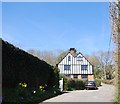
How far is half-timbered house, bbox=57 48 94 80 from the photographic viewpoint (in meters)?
68.5

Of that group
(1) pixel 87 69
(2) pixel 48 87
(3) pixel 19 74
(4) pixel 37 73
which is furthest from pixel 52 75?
(1) pixel 87 69

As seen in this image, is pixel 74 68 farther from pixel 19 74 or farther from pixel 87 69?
pixel 19 74

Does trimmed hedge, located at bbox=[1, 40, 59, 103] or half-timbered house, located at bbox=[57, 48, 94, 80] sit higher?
half-timbered house, located at bbox=[57, 48, 94, 80]

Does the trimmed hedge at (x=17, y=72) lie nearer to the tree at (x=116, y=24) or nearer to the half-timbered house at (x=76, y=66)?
the tree at (x=116, y=24)

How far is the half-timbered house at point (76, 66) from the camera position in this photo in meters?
68.5

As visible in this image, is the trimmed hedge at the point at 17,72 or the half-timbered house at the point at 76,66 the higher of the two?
the half-timbered house at the point at 76,66

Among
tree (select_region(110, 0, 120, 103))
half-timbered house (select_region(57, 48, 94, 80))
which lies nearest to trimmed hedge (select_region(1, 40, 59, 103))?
tree (select_region(110, 0, 120, 103))

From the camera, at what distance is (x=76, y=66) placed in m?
69.1

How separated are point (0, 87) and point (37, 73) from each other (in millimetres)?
9120

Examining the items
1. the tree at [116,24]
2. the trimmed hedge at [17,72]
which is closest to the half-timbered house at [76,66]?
the trimmed hedge at [17,72]

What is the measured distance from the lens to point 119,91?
12.4 meters

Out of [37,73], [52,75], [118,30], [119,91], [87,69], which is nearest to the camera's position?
[118,30]

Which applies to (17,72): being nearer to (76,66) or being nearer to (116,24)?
(116,24)

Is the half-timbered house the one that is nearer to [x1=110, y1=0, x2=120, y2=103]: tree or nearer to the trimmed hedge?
the trimmed hedge
